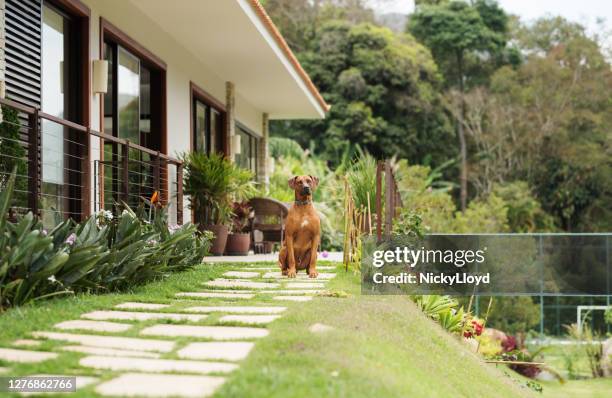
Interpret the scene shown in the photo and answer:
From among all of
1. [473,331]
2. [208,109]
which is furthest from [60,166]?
[208,109]

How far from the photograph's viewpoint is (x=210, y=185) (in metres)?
10.9

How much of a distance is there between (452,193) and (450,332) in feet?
80.8

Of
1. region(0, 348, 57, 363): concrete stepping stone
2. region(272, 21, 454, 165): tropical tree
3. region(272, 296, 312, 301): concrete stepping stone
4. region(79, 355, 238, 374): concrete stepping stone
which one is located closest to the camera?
region(79, 355, 238, 374): concrete stepping stone

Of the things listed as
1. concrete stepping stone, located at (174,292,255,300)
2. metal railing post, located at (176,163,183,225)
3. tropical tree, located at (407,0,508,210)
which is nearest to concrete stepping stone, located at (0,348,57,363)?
concrete stepping stone, located at (174,292,255,300)

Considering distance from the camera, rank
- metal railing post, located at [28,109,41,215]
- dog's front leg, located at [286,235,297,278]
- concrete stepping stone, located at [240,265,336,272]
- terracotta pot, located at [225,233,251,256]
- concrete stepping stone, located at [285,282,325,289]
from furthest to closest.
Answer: terracotta pot, located at [225,233,251,256]
concrete stepping stone, located at [240,265,336,272]
dog's front leg, located at [286,235,297,278]
concrete stepping stone, located at [285,282,325,289]
metal railing post, located at [28,109,41,215]

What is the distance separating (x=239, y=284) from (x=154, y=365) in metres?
3.33

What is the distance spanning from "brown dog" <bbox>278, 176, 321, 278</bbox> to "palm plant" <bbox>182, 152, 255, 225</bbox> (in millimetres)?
3409

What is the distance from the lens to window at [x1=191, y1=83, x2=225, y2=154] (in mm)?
12664

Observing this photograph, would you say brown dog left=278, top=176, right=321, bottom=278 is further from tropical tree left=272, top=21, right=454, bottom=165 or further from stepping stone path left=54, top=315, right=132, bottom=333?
tropical tree left=272, top=21, right=454, bottom=165

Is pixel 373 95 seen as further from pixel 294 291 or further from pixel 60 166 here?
pixel 294 291

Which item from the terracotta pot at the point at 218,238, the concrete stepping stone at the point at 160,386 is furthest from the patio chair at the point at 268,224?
the concrete stepping stone at the point at 160,386

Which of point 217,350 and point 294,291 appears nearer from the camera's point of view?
point 217,350

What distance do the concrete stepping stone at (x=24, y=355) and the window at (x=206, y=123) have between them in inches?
341

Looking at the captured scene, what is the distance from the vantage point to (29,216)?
4.83 m
